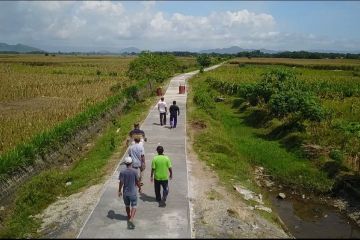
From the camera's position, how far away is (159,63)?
3334 cm

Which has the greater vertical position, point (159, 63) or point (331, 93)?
point (159, 63)

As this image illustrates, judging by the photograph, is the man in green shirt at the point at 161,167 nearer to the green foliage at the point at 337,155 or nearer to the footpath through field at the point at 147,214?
the footpath through field at the point at 147,214

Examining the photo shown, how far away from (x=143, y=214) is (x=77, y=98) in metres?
25.1

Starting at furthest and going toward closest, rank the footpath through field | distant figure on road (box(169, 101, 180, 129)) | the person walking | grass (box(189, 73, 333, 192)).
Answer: distant figure on road (box(169, 101, 180, 129))
grass (box(189, 73, 333, 192))
the person walking
the footpath through field

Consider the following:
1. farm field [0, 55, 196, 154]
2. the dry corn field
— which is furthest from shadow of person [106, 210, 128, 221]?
the dry corn field

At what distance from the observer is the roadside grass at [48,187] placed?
36.2 feet

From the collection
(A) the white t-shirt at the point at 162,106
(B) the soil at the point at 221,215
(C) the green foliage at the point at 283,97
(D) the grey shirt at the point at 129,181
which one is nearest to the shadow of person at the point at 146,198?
(B) the soil at the point at 221,215

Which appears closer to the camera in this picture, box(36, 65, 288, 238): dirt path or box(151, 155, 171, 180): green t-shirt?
box(36, 65, 288, 238): dirt path

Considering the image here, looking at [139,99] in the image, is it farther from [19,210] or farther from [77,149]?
[19,210]

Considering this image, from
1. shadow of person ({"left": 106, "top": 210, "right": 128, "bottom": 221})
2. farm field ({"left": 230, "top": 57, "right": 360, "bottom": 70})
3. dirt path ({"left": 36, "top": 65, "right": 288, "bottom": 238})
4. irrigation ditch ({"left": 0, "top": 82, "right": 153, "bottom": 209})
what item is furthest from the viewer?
farm field ({"left": 230, "top": 57, "right": 360, "bottom": 70})

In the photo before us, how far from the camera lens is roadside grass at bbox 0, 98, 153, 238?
11047mm

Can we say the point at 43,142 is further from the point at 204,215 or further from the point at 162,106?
the point at 204,215

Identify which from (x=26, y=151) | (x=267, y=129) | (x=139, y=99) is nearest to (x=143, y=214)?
(x=26, y=151)

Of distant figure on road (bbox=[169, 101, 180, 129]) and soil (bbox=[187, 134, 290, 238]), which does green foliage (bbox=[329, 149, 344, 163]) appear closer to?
soil (bbox=[187, 134, 290, 238])
